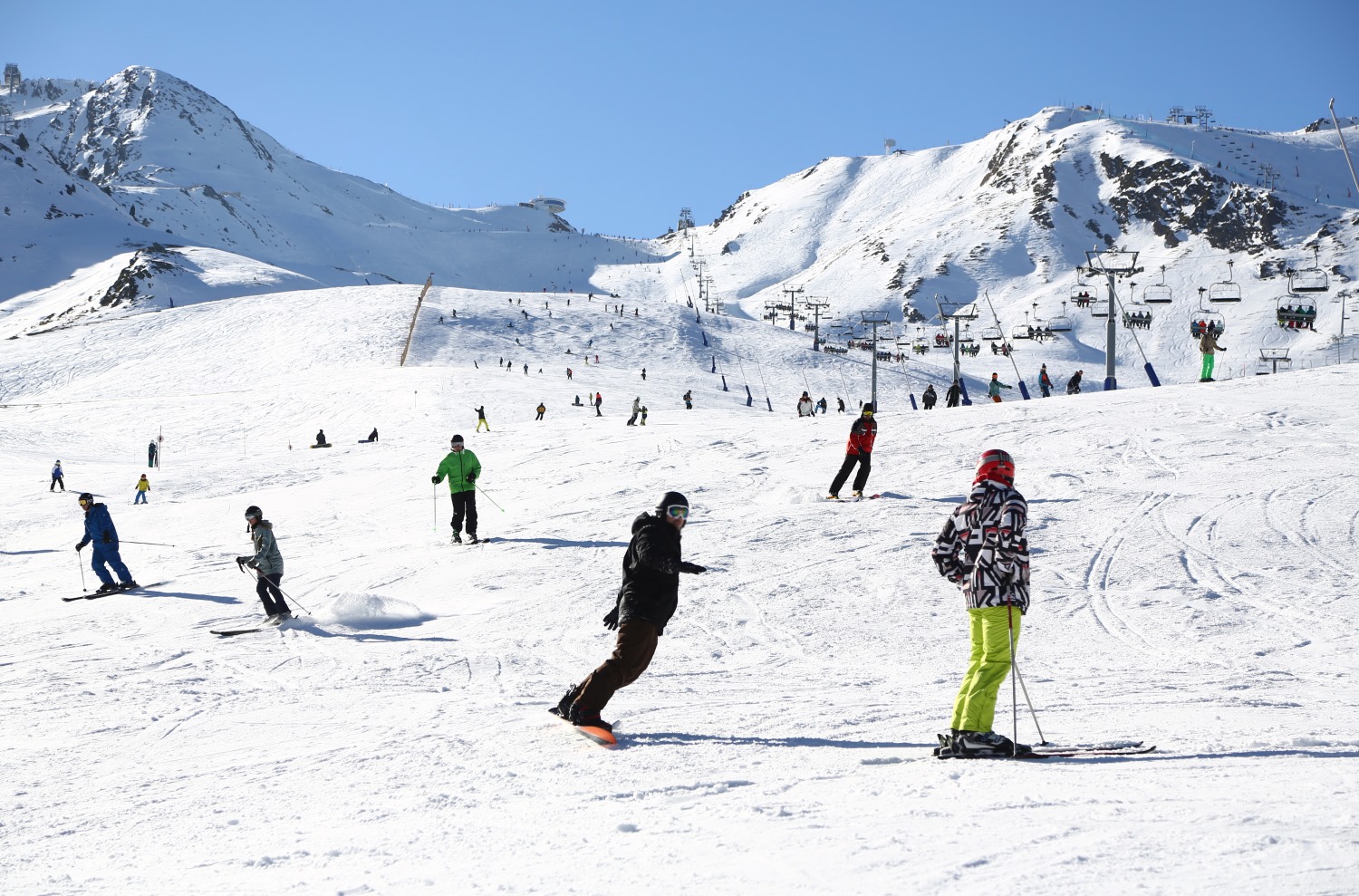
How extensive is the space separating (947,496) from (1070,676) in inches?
303

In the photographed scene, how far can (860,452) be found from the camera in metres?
15.0

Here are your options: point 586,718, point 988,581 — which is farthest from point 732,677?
point 988,581

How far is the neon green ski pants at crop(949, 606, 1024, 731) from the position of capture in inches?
210

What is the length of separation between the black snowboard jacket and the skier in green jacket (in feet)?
27.7

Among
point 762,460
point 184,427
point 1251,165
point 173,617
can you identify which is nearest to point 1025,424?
point 762,460

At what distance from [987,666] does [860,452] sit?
31.7ft

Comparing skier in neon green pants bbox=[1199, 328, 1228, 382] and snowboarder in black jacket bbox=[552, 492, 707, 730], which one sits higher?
skier in neon green pants bbox=[1199, 328, 1228, 382]

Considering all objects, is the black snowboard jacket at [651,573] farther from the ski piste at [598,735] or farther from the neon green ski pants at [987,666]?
the neon green ski pants at [987,666]

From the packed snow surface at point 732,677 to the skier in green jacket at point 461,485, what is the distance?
522mm

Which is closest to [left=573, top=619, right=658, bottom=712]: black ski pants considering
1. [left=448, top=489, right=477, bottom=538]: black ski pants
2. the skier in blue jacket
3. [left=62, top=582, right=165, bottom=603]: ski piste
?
[left=448, top=489, right=477, bottom=538]: black ski pants

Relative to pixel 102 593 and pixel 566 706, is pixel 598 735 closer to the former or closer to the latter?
pixel 566 706

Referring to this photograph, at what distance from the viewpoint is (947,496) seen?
15031 millimetres

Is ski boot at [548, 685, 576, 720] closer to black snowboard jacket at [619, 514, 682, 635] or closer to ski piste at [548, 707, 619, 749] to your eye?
ski piste at [548, 707, 619, 749]

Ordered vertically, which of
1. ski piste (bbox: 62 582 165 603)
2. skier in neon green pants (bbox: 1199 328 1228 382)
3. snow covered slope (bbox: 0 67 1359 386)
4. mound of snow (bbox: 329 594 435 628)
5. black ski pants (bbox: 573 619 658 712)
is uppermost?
snow covered slope (bbox: 0 67 1359 386)
